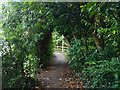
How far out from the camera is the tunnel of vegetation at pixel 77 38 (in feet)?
6.45

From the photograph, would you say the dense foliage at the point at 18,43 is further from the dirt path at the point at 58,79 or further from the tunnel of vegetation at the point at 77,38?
the dirt path at the point at 58,79

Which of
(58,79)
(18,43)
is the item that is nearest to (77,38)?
(58,79)

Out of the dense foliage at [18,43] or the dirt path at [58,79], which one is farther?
the dirt path at [58,79]

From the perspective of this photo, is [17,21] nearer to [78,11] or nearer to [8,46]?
[8,46]

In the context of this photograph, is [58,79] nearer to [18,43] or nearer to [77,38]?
[77,38]

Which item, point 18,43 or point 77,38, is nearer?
point 18,43

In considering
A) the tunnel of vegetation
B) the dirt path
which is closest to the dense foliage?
the tunnel of vegetation

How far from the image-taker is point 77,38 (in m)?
3.84

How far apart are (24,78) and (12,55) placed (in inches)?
23.0

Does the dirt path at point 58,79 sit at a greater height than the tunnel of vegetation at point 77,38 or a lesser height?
lesser

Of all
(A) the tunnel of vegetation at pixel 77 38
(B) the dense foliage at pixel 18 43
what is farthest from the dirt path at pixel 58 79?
(B) the dense foliage at pixel 18 43

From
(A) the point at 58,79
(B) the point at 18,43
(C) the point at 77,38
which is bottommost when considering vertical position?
(A) the point at 58,79

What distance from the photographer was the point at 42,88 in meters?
2.86

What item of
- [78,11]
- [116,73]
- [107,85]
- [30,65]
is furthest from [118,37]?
[30,65]
